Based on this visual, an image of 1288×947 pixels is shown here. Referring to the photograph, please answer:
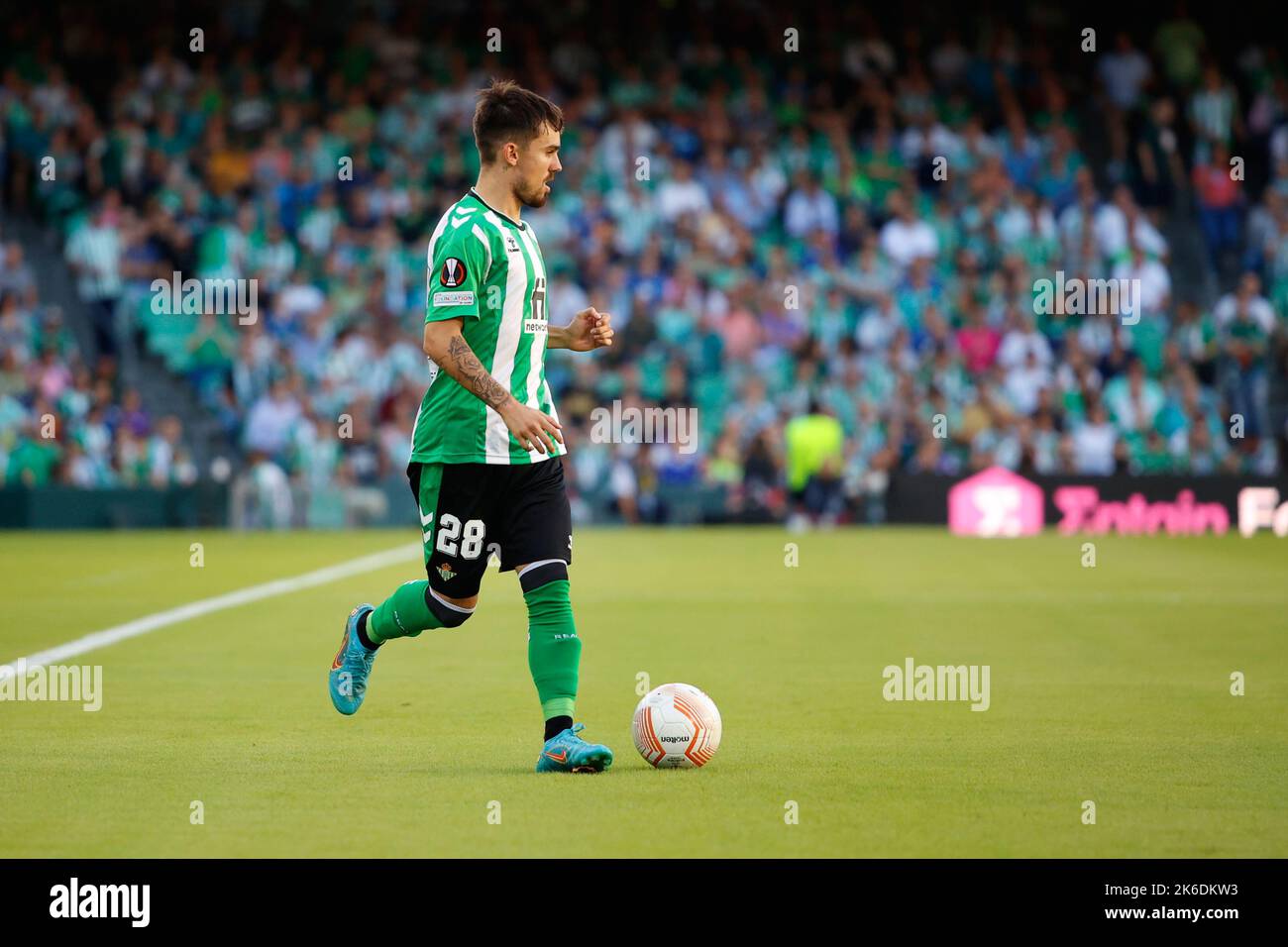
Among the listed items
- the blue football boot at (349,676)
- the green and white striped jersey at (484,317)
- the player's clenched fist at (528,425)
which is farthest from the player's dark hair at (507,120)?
the blue football boot at (349,676)

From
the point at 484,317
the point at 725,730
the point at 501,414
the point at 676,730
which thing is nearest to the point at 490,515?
the point at 501,414

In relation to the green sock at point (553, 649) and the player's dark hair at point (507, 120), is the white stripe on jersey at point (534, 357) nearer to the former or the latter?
the player's dark hair at point (507, 120)

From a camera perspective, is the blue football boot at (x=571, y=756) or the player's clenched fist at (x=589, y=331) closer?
the blue football boot at (x=571, y=756)

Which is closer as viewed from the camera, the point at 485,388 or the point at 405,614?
the point at 485,388

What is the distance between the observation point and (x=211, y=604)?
15070 millimetres

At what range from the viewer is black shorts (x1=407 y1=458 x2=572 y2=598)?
7.37 meters

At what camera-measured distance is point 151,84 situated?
3089 centimetres

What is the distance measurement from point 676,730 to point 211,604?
8.45m

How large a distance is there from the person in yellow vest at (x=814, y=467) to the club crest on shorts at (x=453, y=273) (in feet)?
64.8

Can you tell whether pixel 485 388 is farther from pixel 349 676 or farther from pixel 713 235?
pixel 713 235

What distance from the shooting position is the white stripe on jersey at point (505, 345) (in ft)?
24.2

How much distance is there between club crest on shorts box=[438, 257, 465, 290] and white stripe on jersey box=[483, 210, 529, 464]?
0.21 meters

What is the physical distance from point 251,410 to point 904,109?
1124 cm

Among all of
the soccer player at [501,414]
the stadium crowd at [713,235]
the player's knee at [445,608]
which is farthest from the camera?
the stadium crowd at [713,235]
